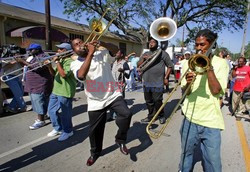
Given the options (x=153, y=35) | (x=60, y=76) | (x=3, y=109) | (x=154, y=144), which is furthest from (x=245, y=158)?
(x=3, y=109)

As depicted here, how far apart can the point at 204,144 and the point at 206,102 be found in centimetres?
45

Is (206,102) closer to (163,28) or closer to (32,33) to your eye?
(163,28)

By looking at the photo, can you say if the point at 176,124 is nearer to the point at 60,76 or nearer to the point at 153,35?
the point at 153,35

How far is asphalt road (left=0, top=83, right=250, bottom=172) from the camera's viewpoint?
2992 millimetres

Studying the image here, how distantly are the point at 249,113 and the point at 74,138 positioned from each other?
4.37 metres

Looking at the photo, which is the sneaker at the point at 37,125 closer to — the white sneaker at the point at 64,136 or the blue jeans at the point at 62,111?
the blue jeans at the point at 62,111

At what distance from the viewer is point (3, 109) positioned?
570cm

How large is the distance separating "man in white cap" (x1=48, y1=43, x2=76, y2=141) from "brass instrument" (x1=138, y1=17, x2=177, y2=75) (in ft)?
5.76

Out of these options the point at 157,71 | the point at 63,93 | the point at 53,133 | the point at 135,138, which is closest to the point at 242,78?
the point at 157,71

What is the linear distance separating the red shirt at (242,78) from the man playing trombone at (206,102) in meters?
3.83

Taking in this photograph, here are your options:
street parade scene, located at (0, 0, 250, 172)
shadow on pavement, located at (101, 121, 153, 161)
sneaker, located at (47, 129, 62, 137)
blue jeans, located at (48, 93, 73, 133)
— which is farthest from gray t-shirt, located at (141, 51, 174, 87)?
sneaker, located at (47, 129, 62, 137)

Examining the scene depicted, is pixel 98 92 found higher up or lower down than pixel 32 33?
lower down

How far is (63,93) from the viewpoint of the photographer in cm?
372

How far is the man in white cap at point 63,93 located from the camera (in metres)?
3.65
